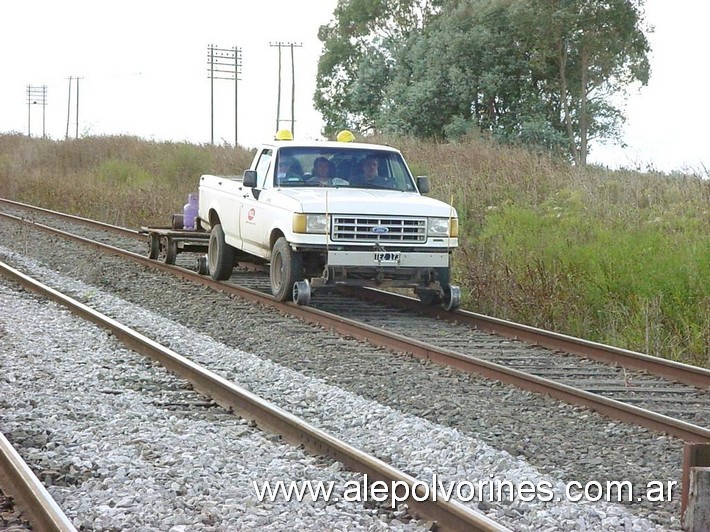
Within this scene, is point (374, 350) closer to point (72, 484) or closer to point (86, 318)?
point (86, 318)

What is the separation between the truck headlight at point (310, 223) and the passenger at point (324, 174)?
4.44ft

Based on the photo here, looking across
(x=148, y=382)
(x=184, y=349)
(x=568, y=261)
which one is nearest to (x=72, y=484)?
(x=148, y=382)

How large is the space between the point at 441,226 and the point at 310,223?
147 centimetres

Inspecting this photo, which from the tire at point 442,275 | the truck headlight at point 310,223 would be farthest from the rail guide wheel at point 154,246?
the tire at point 442,275

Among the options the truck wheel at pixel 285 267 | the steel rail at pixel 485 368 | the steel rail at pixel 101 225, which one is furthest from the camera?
the steel rail at pixel 101 225

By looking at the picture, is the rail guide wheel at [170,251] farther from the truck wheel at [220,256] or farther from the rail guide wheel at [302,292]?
the rail guide wheel at [302,292]

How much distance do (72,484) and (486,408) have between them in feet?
10.4

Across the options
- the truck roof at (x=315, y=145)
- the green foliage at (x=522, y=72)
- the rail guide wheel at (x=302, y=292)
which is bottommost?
the rail guide wheel at (x=302, y=292)

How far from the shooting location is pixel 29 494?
535cm

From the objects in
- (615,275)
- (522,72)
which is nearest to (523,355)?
(615,275)

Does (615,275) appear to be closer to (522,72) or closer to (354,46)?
(522,72)

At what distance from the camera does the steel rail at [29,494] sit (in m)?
4.95

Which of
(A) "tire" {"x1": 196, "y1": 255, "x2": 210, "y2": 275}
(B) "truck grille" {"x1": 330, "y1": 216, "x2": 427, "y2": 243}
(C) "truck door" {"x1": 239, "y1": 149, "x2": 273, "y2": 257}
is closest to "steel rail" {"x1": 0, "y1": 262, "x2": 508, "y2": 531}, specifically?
(B) "truck grille" {"x1": 330, "y1": 216, "x2": 427, "y2": 243}

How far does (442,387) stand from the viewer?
864 cm
